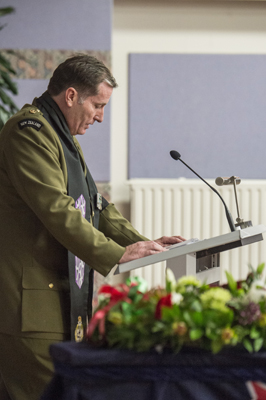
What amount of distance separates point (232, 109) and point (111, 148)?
88 cm

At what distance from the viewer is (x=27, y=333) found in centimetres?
150

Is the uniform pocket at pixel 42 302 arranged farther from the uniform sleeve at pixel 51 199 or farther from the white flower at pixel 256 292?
the white flower at pixel 256 292

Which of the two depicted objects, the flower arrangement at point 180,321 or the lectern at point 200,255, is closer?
the flower arrangement at point 180,321

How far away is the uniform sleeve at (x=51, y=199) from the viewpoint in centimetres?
141

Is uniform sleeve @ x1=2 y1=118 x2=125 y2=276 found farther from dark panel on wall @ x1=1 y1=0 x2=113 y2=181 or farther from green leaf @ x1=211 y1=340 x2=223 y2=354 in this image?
dark panel on wall @ x1=1 y1=0 x2=113 y2=181

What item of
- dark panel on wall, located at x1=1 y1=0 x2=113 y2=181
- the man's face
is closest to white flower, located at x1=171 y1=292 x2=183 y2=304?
the man's face

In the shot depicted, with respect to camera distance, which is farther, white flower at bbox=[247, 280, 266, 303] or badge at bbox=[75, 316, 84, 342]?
badge at bbox=[75, 316, 84, 342]

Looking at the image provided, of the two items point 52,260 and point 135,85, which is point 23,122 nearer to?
point 52,260

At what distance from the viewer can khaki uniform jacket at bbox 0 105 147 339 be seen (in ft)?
4.65

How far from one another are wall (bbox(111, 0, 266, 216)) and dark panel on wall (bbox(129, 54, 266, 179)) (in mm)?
63

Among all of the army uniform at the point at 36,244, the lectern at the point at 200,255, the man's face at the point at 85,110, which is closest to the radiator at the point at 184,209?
the man's face at the point at 85,110

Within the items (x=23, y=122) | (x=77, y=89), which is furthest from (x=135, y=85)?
(x=23, y=122)

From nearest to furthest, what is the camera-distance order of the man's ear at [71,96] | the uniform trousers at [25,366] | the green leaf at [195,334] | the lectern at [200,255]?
the green leaf at [195,334] < the lectern at [200,255] < the uniform trousers at [25,366] < the man's ear at [71,96]

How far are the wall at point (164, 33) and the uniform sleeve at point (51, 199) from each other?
1.96 meters
